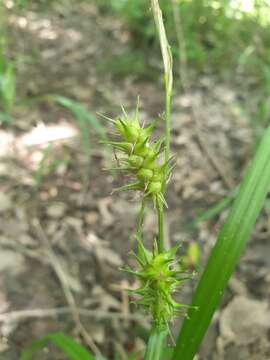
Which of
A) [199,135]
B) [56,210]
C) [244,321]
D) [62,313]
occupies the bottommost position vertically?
[62,313]

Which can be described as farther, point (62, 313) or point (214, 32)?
point (214, 32)

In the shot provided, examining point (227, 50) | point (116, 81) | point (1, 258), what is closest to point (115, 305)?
point (1, 258)

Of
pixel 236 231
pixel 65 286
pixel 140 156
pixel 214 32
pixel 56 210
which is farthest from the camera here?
pixel 214 32

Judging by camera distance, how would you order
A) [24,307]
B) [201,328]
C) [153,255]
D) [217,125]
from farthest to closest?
[217,125] → [24,307] → [201,328] → [153,255]

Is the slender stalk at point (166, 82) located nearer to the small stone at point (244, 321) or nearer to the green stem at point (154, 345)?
the green stem at point (154, 345)

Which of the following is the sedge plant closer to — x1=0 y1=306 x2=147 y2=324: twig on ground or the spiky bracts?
the spiky bracts

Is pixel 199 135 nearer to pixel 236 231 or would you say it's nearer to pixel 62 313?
pixel 62 313

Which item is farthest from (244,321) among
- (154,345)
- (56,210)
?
(56,210)

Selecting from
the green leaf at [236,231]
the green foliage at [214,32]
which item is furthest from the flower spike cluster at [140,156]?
the green foliage at [214,32]

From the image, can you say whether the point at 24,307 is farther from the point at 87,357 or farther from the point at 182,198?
the point at 182,198
